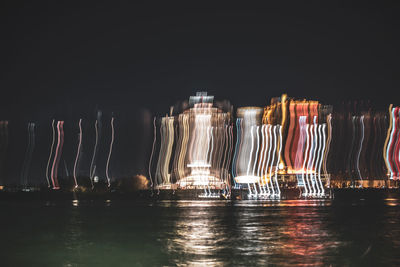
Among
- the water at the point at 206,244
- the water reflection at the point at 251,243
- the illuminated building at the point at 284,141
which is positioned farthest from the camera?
the illuminated building at the point at 284,141

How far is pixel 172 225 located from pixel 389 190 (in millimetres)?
81572

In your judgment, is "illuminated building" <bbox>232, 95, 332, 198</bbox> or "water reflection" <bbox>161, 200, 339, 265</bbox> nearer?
"water reflection" <bbox>161, 200, 339, 265</bbox>

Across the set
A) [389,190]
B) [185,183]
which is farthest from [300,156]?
[185,183]

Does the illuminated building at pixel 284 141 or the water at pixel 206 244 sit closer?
the water at pixel 206 244

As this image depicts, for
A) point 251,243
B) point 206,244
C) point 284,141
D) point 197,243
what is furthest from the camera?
point 284,141

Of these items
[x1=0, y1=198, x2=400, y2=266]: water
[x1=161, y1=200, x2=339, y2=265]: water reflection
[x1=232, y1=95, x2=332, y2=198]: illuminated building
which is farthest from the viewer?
[x1=232, y1=95, x2=332, y2=198]: illuminated building

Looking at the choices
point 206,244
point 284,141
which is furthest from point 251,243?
point 284,141

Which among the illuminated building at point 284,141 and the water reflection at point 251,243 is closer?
the water reflection at point 251,243

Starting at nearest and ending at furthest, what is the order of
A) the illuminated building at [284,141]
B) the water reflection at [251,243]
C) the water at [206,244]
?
the water at [206,244] < the water reflection at [251,243] < the illuminated building at [284,141]

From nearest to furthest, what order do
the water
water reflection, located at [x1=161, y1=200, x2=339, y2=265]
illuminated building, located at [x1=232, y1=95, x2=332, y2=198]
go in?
the water
water reflection, located at [x1=161, y1=200, x2=339, y2=265]
illuminated building, located at [x1=232, y1=95, x2=332, y2=198]

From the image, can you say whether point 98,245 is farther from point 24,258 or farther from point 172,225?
point 172,225

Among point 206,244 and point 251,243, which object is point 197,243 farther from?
point 251,243

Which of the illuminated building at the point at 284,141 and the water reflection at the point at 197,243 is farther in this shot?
the illuminated building at the point at 284,141

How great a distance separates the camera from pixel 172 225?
35375mm
